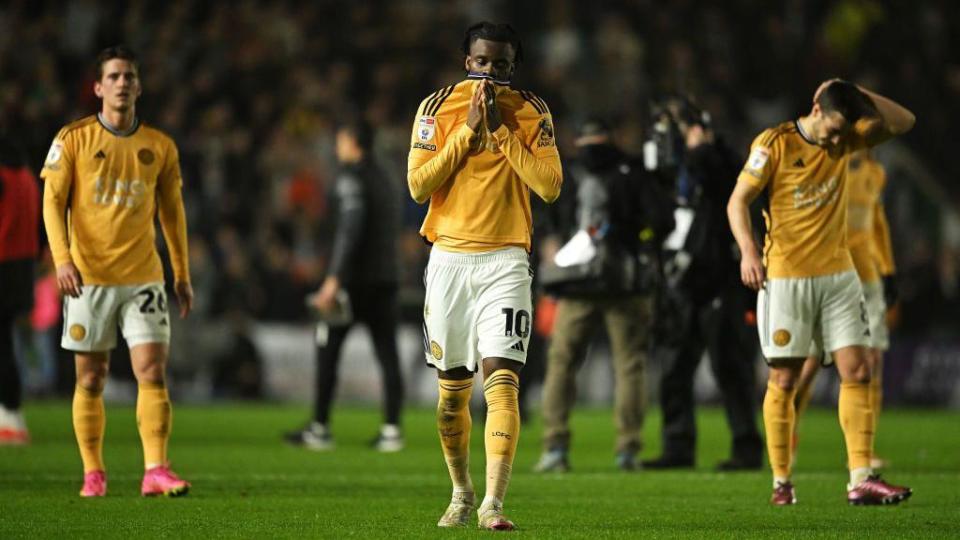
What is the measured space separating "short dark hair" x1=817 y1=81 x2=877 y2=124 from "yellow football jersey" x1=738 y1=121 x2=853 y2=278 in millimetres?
254

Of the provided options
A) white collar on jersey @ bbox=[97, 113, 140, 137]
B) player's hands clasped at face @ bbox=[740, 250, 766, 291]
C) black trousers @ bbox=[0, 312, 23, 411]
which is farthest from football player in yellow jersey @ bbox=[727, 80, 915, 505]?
black trousers @ bbox=[0, 312, 23, 411]

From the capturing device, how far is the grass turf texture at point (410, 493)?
8016 millimetres

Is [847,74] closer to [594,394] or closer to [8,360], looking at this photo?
[594,394]

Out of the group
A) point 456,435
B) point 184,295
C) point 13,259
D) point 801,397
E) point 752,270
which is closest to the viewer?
point 456,435

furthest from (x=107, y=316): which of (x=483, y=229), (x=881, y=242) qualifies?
(x=881, y=242)

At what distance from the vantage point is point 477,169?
26.1ft

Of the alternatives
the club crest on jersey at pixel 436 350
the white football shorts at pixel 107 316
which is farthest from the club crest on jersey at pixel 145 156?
the club crest on jersey at pixel 436 350

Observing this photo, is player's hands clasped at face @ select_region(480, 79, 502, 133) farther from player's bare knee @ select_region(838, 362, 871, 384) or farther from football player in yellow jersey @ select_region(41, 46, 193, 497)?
player's bare knee @ select_region(838, 362, 871, 384)

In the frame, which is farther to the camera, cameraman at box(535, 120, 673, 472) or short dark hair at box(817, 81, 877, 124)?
cameraman at box(535, 120, 673, 472)

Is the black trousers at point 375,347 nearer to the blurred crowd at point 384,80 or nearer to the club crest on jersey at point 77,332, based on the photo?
the club crest on jersey at point 77,332

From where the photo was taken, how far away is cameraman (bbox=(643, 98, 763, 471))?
12.0m

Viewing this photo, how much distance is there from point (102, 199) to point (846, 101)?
4.19 meters

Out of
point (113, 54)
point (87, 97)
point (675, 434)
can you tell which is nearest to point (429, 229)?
point (113, 54)

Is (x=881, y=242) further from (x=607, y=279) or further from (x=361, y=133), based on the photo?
(x=361, y=133)
